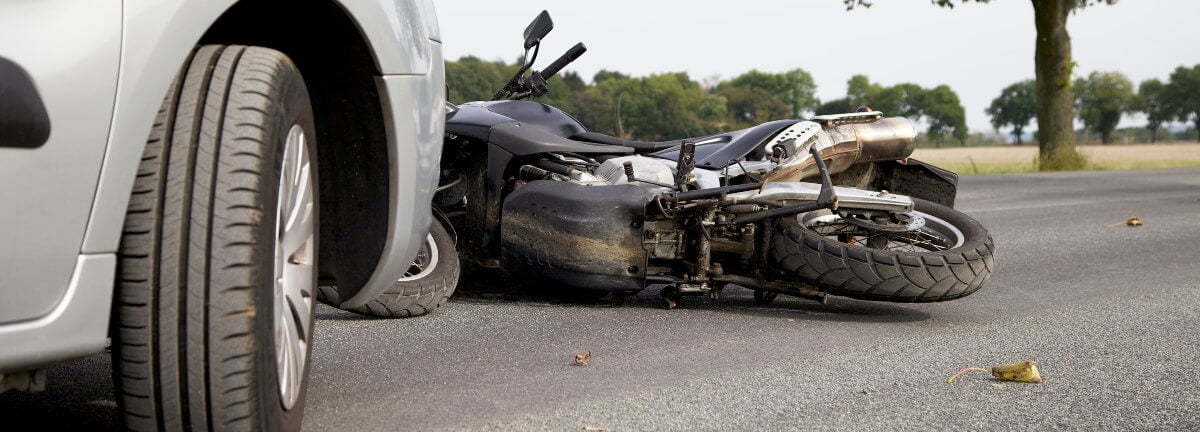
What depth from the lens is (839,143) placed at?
239 inches

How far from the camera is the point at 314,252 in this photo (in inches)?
107

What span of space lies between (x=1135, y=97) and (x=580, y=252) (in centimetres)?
16954

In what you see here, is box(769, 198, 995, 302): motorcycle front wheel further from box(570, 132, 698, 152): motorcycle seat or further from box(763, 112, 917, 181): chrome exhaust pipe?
box(570, 132, 698, 152): motorcycle seat

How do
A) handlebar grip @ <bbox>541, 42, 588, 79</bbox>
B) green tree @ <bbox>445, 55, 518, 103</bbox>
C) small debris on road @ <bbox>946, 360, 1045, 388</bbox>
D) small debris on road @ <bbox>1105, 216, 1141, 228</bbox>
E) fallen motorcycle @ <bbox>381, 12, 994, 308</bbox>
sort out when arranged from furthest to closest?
small debris on road @ <bbox>1105, 216, 1141, 228</bbox>
handlebar grip @ <bbox>541, 42, 588, 79</bbox>
green tree @ <bbox>445, 55, 518, 103</bbox>
fallen motorcycle @ <bbox>381, 12, 994, 308</bbox>
small debris on road @ <bbox>946, 360, 1045, 388</bbox>

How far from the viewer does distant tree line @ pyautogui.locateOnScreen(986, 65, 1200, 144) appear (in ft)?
509

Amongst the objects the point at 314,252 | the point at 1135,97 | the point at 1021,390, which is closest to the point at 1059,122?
the point at 1021,390

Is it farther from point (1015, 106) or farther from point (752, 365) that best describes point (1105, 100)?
point (752, 365)

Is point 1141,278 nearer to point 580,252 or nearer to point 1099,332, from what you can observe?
point 1099,332

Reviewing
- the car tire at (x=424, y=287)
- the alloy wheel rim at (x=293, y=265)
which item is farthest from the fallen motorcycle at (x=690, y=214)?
the alloy wheel rim at (x=293, y=265)

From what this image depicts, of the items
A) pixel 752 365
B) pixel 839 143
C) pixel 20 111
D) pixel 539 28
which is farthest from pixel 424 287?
pixel 20 111

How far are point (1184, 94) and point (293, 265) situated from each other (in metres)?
176

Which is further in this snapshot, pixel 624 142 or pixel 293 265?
pixel 624 142

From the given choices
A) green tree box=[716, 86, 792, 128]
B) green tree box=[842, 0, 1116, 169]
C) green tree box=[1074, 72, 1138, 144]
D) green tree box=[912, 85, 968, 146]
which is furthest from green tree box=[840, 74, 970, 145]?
green tree box=[716, 86, 792, 128]

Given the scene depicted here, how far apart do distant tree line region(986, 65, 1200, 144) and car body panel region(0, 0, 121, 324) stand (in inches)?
6209
